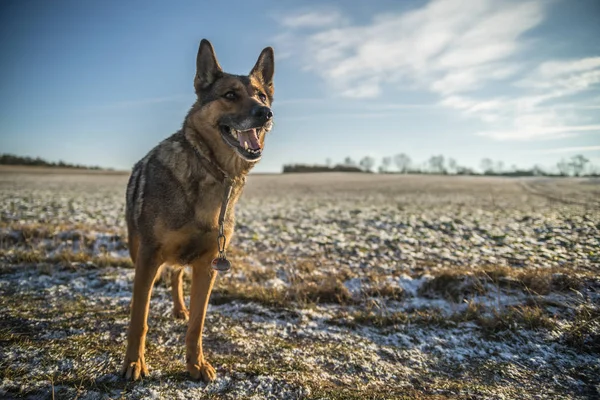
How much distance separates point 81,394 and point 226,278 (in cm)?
335

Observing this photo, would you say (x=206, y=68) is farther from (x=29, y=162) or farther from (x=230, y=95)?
(x=29, y=162)

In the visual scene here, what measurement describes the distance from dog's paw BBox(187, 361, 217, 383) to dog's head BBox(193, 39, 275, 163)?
2.28 metres

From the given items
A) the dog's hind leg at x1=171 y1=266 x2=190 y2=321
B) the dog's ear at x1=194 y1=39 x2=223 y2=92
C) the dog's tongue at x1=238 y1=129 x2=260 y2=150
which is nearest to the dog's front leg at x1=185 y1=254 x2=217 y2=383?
the dog's hind leg at x1=171 y1=266 x2=190 y2=321

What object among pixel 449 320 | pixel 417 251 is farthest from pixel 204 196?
pixel 417 251

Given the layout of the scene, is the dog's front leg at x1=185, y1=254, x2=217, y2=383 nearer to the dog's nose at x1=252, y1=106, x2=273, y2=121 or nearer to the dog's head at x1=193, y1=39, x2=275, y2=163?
the dog's head at x1=193, y1=39, x2=275, y2=163

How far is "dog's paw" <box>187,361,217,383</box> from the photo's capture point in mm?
3346

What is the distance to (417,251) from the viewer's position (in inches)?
350

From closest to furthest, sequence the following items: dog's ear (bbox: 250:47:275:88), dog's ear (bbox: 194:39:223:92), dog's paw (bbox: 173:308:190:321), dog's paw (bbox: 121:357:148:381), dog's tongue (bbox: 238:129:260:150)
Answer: dog's paw (bbox: 121:357:148:381) < dog's tongue (bbox: 238:129:260:150) < dog's ear (bbox: 194:39:223:92) < dog's ear (bbox: 250:47:275:88) < dog's paw (bbox: 173:308:190:321)

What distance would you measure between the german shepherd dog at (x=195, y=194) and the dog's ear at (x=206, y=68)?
60 mm

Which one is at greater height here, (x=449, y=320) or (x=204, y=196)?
(x=204, y=196)

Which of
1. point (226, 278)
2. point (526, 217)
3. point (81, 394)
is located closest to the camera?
point (81, 394)

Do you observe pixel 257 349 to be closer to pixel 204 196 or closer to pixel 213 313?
pixel 213 313

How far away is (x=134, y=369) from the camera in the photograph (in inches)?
129

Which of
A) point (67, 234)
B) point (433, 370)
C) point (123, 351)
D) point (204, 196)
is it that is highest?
point (204, 196)
